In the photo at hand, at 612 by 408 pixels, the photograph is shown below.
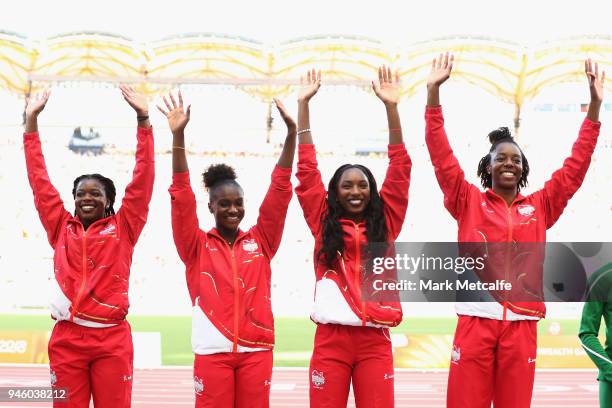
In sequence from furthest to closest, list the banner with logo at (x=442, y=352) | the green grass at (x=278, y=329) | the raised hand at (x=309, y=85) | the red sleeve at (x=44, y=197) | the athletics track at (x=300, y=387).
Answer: the green grass at (x=278, y=329) < the banner with logo at (x=442, y=352) < the athletics track at (x=300, y=387) < the red sleeve at (x=44, y=197) < the raised hand at (x=309, y=85)

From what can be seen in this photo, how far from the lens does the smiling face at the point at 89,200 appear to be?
4039mm

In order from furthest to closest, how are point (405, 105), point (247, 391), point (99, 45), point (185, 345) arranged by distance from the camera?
1. point (405, 105)
2. point (99, 45)
3. point (185, 345)
4. point (247, 391)

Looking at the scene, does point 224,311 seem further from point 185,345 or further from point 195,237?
point 185,345

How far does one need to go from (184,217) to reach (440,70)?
1496 millimetres

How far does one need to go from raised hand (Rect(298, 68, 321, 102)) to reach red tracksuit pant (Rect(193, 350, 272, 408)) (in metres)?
1.32

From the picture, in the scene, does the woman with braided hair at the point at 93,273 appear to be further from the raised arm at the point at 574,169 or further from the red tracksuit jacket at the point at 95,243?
the raised arm at the point at 574,169

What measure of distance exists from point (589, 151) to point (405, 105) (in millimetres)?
18199

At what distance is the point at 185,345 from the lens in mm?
12086

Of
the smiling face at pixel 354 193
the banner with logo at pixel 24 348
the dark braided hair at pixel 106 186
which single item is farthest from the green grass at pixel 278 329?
the smiling face at pixel 354 193

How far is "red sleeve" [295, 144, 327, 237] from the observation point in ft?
12.7

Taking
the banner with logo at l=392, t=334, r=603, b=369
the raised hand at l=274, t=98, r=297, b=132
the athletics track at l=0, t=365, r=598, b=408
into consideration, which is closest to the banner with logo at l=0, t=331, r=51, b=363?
the athletics track at l=0, t=365, r=598, b=408

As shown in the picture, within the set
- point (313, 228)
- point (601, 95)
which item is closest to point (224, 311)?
point (313, 228)

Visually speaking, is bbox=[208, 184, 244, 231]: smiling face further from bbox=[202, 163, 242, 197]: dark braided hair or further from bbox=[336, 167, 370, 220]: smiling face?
bbox=[336, 167, 370, 220]: smiling face

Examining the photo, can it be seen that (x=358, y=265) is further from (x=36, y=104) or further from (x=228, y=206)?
(x=36, y=104)
